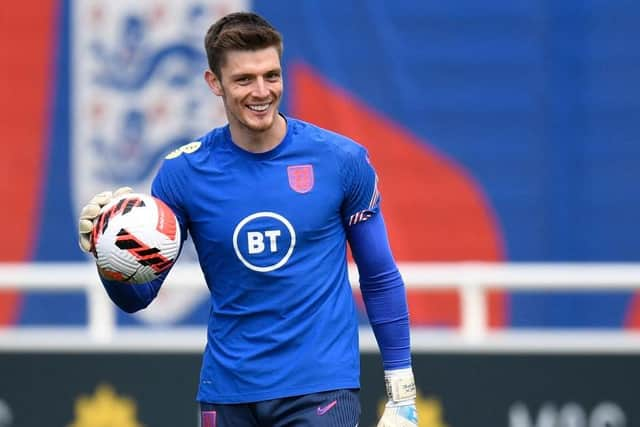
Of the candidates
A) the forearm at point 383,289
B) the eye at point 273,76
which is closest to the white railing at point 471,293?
the forearm at point 383,289

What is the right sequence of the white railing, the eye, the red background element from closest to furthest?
the eye → the white railing → the red background element

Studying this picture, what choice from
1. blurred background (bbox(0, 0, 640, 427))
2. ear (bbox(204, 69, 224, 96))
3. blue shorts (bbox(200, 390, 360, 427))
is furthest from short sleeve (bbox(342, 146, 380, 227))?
blurred background (bbox(0, 0, 640, 427))

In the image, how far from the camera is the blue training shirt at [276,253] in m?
4.98

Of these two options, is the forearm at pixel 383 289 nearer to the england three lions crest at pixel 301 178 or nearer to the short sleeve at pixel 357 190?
the short sleeve at pixel 357 190

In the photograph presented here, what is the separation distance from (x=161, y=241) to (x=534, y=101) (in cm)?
556

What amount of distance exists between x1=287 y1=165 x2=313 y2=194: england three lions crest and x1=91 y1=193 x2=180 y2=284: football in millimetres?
399

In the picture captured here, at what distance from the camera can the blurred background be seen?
10023 mm

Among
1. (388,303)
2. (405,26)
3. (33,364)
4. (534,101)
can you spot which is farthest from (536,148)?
(388,303)

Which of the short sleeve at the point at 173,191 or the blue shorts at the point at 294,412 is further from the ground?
the short sleeve at the point at 173,191

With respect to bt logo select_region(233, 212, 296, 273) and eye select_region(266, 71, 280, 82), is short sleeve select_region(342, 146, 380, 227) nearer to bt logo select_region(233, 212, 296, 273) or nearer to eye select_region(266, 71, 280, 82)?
bt logo select_region(233, 212, 296, 273)

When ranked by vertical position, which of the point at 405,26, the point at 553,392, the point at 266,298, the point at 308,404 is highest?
the point at 405,26

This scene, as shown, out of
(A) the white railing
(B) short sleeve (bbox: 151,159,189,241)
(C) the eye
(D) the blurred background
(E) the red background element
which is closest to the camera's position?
(C) the eye

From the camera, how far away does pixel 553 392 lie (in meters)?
7.49

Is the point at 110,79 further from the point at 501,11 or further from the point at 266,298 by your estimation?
the point at 266,298
